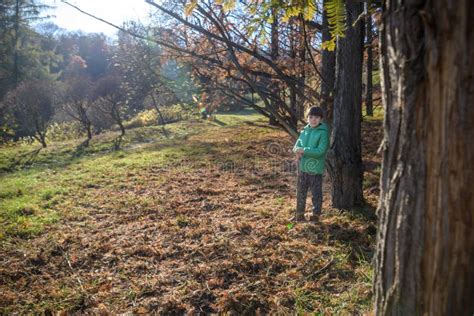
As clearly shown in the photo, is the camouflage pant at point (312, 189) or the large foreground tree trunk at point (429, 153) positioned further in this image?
the camouflage pant at point (312, 189)

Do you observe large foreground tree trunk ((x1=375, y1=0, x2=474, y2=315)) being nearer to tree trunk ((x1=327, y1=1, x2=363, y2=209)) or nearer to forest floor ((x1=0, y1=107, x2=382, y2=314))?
forest floor ((x1=0, y1=107, x2=382, y2=314))

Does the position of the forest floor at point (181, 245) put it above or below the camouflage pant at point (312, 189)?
below

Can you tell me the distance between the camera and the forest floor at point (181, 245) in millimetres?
2797

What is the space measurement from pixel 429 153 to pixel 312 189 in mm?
2864

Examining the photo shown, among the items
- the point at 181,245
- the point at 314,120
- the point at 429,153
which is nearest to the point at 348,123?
the point at 314,120

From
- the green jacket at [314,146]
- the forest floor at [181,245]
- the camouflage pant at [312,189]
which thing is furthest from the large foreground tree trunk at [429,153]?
the camouflage pant at [312,189]

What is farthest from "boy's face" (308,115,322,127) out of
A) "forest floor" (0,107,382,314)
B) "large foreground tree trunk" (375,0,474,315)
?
"large foreground tree trunk" (375,0,474,315)

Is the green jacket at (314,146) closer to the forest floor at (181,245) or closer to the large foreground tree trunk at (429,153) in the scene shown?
the forest floor at (181,245)

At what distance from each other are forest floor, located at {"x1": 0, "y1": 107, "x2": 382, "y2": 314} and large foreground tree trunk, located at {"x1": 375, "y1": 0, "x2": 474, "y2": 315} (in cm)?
108

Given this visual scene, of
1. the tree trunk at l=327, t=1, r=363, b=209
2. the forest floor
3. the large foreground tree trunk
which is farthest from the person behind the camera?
the tree trunk at l=327, t=1, r=363, b=209

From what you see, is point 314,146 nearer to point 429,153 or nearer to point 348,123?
point 348,123

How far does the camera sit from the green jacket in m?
3.94

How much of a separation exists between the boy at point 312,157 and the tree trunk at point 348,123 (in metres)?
0.20

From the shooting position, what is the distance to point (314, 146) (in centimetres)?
399
